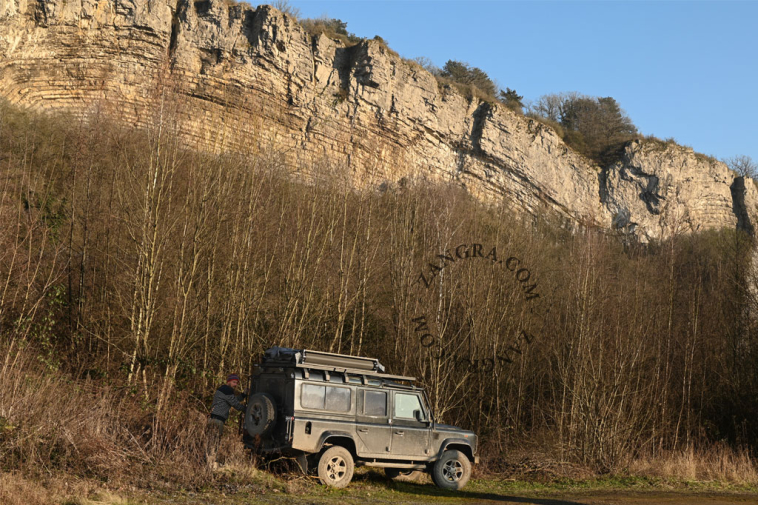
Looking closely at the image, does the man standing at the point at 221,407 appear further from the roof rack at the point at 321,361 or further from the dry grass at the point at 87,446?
the roof rack at the point at 321,361

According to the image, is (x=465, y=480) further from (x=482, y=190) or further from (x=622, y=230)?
(x=622, y=230)

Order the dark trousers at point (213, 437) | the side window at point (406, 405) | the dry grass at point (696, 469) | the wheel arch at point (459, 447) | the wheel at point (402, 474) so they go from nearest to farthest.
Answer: the dark trousers at point (213, 437) < the side window at point (406, 405) < the wheel arch at point (459, 447) < the wheel at point (402, 474) < the dry grass at point (696, 469)

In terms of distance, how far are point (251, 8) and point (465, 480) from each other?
29.2 m

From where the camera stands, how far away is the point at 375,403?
30.7ft

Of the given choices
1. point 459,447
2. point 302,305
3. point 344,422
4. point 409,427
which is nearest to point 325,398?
point 344,422

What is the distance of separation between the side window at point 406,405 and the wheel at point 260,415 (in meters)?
2.08

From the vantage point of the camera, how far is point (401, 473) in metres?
10.1

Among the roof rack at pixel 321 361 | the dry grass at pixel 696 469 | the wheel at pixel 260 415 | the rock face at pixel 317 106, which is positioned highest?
the rock face at pixel 317 106

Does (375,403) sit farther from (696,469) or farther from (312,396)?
(696,469)

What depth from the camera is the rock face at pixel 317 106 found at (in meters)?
26.0

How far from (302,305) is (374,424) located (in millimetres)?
7614

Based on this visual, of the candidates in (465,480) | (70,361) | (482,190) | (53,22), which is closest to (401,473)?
(465,480)

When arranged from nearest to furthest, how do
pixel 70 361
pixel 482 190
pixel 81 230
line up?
pixel 70 361 → pixel 81 230 → pixel 482 190

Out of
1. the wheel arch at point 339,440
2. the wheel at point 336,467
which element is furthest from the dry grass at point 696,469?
the wheel at point 336,467
